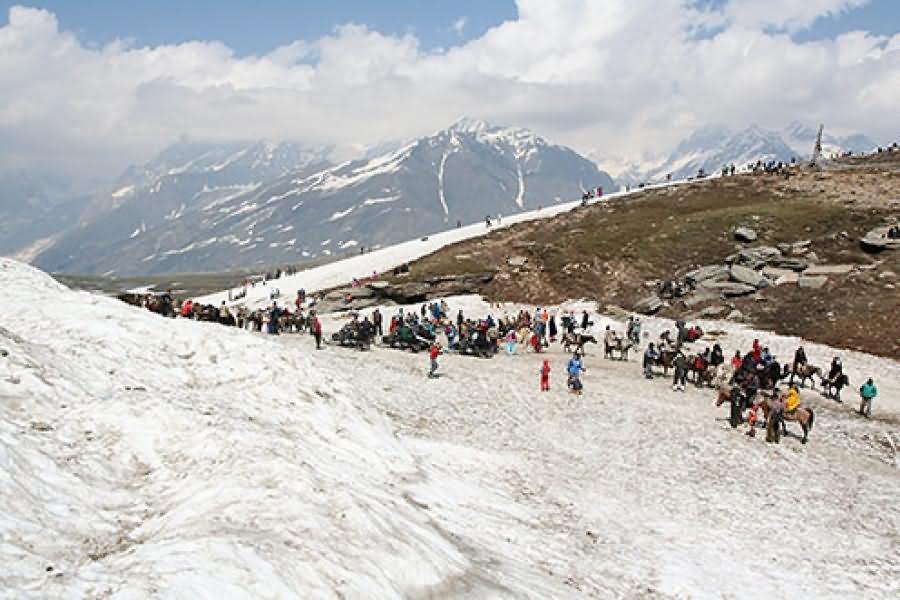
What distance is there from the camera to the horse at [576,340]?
133ft

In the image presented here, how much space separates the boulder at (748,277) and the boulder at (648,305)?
6.53 metres

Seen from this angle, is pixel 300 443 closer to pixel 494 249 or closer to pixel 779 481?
pixel 779 481

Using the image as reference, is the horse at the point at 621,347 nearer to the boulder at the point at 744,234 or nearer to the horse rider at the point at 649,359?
the horse rider at the point at 649,359

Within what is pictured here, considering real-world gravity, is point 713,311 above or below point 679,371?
above

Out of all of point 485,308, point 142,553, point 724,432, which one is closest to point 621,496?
point 724,432

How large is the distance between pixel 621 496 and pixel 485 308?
41061 mm

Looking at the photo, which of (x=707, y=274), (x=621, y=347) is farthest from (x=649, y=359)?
(x=707, y=274)

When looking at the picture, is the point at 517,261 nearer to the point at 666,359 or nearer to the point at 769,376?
the point at 666,359

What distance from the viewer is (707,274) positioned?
57.1 m

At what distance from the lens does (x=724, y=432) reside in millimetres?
26875

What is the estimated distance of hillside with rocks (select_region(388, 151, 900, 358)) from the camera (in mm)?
48625

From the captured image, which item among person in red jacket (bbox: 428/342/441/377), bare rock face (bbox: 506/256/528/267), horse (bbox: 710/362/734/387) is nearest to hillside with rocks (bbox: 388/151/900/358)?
bare rock face (bbox: 506/256/528/267)

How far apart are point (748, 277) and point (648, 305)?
27.9ft

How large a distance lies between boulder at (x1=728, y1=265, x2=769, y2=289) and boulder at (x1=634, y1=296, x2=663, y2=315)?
6526 mm
